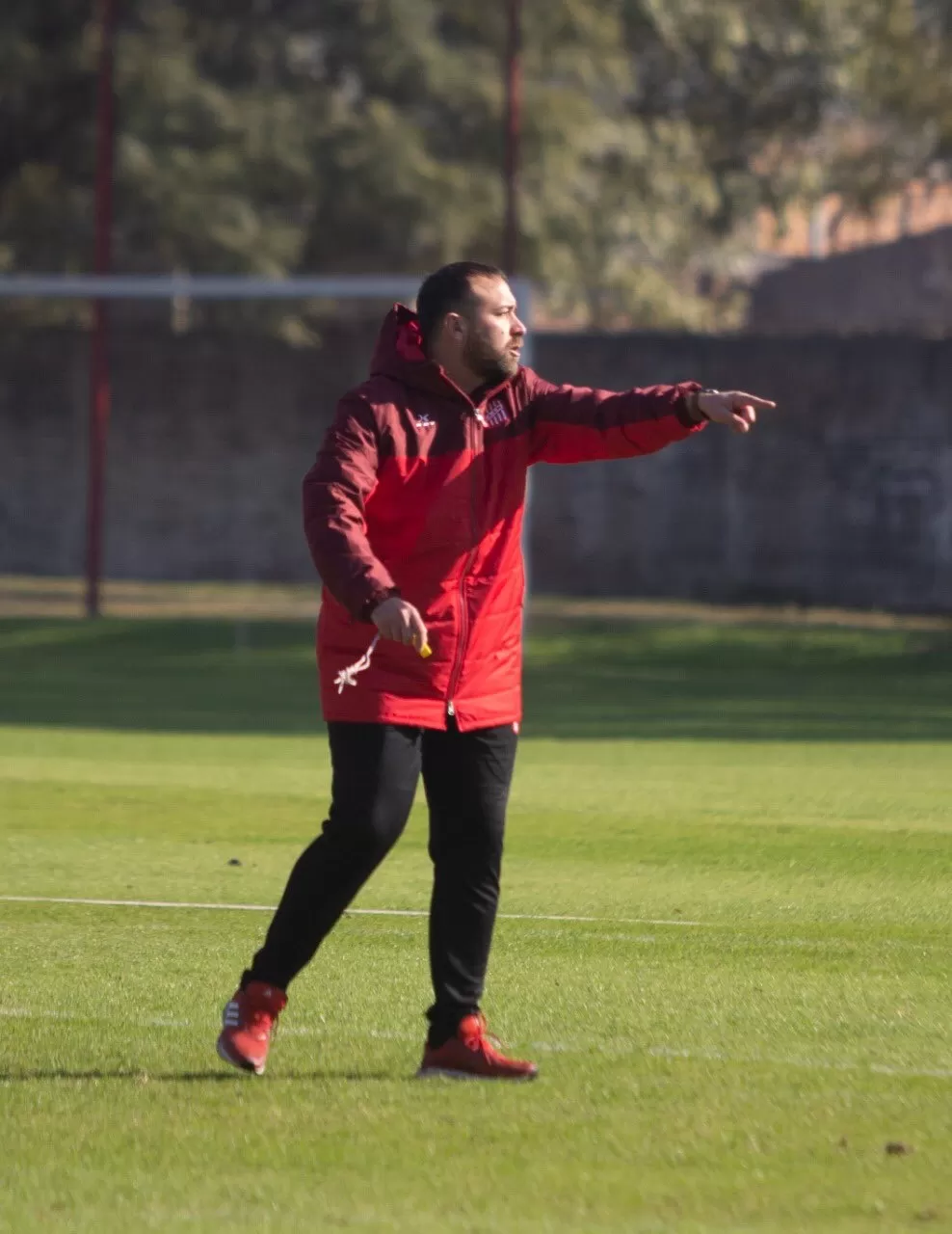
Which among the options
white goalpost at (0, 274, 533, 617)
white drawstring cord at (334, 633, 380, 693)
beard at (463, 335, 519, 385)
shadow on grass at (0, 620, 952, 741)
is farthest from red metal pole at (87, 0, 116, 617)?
white drawstring cord at (334, 633, 380, 693)

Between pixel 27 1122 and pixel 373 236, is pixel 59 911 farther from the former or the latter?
pixel 373 236

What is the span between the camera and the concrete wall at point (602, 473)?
2753 centimetres

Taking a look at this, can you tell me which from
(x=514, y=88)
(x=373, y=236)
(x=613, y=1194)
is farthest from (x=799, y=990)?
(x=373, y=236)

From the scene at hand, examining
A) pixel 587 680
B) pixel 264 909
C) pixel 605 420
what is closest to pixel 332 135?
pixel 587 680

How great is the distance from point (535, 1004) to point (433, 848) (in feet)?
3.30

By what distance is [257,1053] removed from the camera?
5867 millimetres

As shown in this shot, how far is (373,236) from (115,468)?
16.0 ft

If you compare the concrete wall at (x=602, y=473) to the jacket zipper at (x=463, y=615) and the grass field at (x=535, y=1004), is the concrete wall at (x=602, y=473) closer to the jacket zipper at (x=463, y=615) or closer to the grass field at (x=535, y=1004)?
the grass field at (x=535, y=1004)

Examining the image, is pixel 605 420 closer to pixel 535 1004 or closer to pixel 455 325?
pixel 455 325

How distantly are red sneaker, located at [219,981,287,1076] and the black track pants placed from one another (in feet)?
0.14

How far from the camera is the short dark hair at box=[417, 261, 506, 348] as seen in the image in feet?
19.3

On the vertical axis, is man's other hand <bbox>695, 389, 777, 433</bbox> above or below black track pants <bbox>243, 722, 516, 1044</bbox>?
above

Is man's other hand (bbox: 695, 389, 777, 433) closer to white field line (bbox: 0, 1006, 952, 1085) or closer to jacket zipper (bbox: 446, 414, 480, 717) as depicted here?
jacket zipper (bbox: 446, 414, 480, 717)

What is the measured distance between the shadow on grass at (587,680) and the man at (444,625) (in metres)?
10.0
